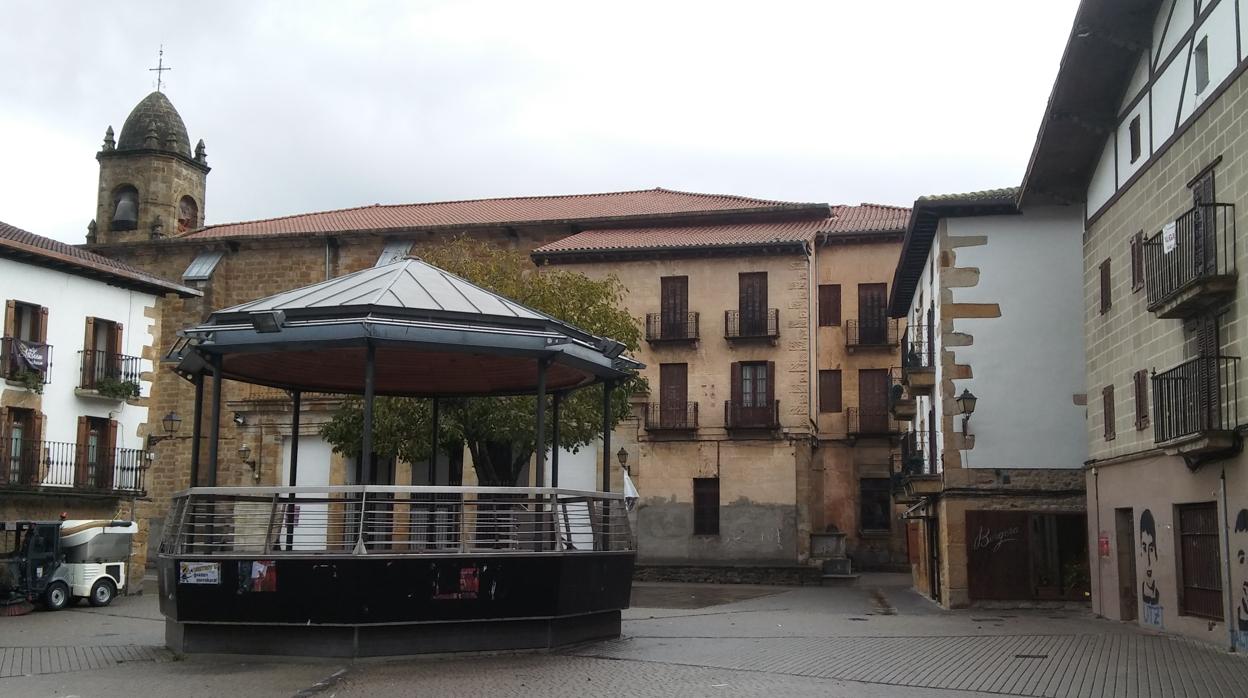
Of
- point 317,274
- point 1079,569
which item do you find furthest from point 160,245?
point 1079,569

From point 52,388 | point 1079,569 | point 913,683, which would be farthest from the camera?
point 52,388

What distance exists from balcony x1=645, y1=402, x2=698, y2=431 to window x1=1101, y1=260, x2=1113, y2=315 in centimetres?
2022

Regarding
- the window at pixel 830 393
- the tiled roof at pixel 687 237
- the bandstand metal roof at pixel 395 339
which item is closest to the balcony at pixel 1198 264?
the bandstand metal roof at pixel 395 339

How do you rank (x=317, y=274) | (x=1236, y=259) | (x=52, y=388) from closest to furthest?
(x=1236, y=259) < (x=52, y=388) < (x=317, y=274)

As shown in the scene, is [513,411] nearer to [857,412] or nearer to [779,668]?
[779,668]

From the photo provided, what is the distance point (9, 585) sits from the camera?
26.2 metres

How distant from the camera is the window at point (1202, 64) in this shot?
18.0 metres

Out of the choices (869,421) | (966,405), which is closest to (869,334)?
(869,421)

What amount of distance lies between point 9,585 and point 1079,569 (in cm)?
2076

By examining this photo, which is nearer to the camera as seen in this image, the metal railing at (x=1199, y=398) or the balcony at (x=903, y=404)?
the metal railing at (x=1199, y=398)

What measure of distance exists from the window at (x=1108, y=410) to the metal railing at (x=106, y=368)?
22.0 metres

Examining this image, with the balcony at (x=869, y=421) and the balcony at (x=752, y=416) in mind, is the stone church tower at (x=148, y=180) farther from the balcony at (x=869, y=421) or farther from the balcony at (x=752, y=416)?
the balcony at (x=869, y=421)

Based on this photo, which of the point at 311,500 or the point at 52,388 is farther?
the point at 52,388

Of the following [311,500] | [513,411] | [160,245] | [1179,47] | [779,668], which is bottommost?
[779,668]
